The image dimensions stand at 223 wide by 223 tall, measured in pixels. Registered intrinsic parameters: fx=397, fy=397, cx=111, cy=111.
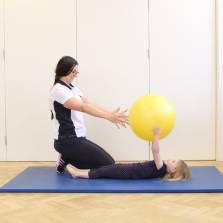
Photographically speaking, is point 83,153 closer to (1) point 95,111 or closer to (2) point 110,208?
(1) point 95,111

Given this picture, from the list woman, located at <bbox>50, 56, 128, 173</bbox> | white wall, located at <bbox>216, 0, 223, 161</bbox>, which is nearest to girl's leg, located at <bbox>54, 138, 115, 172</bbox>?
woman, located at <bbox>50, 56, 128, 173</bbox>

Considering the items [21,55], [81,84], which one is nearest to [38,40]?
[21,55]

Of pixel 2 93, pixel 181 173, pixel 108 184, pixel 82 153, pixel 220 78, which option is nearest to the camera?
pixel 108 184

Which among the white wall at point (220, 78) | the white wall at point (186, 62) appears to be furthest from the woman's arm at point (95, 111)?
the white wall at point (220, 78)

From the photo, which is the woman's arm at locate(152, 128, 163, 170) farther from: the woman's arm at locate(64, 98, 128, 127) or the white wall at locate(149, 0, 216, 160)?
the white wall at locate(149, 0, 216, 160)

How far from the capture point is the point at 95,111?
11.0 feet

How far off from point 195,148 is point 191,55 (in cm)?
106

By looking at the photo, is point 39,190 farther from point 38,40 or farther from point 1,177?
point 38,40

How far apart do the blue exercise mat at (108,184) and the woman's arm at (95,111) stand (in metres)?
0.51

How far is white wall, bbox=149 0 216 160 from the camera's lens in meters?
4.45

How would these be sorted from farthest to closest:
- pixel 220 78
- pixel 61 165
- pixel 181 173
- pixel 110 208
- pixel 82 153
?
1. pixel 220 78
2. pixel 61 165
3. pixel 82 153
4. pixel 181 173
5. pixel 110 208

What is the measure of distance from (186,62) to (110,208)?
2385 millimetres

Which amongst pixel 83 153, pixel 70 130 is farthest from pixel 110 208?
pixel 70 130

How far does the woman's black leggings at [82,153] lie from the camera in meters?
3.62
